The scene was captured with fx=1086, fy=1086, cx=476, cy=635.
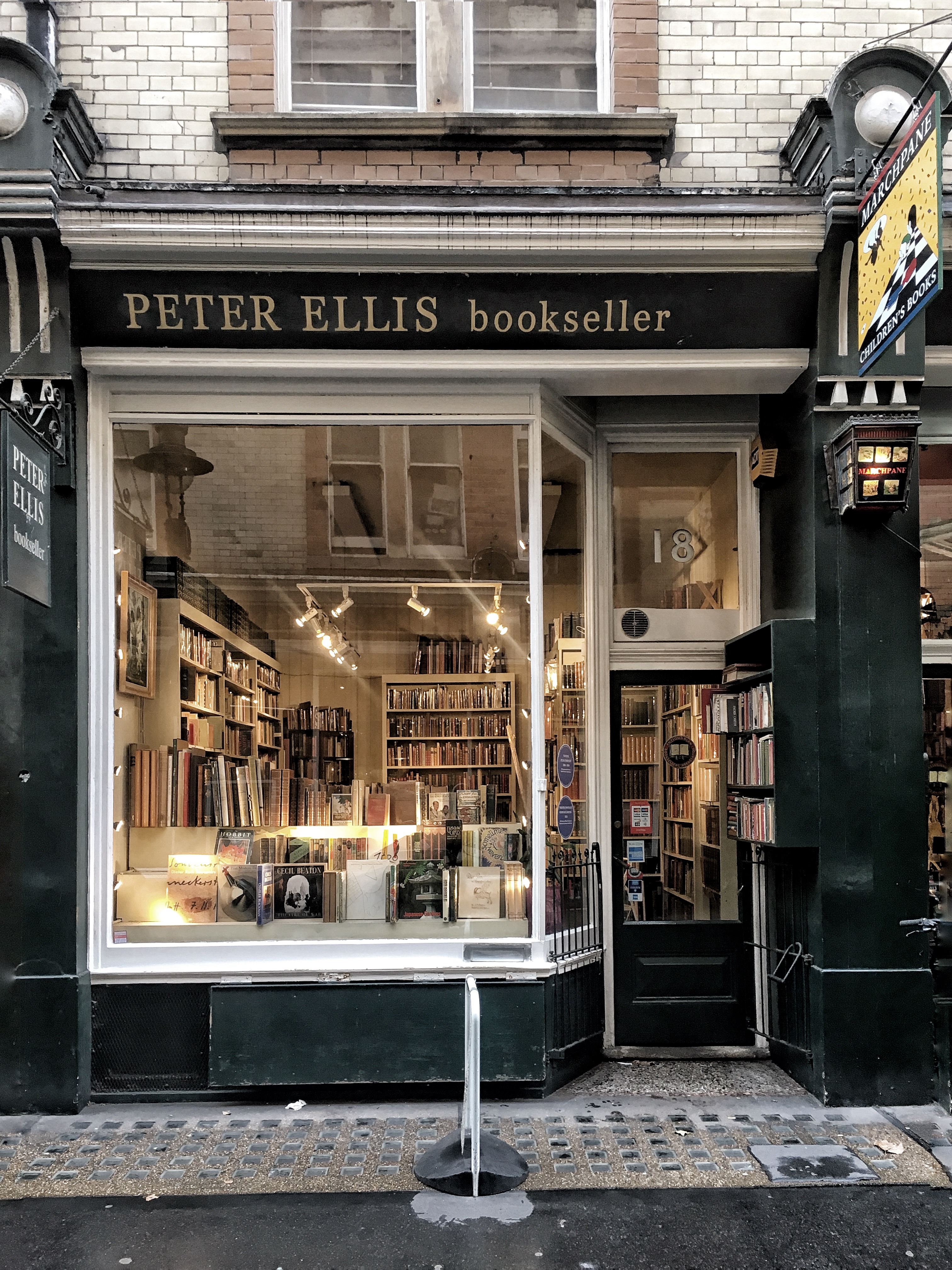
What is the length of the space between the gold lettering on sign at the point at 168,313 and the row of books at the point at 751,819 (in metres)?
4.66

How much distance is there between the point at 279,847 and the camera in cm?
715

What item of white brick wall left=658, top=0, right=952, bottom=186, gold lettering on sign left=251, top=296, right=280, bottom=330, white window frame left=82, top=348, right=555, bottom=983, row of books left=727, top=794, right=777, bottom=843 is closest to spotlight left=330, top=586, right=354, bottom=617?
white window frame left=82, top=348, right=555, bottom=983

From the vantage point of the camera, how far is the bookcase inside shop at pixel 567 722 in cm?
716

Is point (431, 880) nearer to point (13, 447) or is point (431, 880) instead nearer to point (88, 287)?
point (13, 447)

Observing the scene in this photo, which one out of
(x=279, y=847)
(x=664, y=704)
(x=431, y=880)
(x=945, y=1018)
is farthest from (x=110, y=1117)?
(x=945, y=1018)

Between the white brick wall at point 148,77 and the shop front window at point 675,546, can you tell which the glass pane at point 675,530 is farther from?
the white brick wall at point 148,77

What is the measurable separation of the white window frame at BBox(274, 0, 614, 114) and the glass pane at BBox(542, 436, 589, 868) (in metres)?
2.28

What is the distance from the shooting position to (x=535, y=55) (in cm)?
718

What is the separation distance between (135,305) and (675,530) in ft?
12.9

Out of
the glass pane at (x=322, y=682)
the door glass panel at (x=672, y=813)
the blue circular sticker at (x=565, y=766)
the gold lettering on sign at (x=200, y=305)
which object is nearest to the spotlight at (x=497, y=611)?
the glass pane at (x=322, y=682)

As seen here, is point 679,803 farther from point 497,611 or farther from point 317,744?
point 317,744

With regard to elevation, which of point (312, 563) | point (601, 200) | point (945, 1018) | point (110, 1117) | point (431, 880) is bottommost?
point (110, 1117)

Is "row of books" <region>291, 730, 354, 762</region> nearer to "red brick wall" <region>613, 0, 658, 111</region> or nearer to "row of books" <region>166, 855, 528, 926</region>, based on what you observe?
"row of books" <region>166, 855, 528, 926</region>

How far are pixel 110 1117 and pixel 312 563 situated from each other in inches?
142
